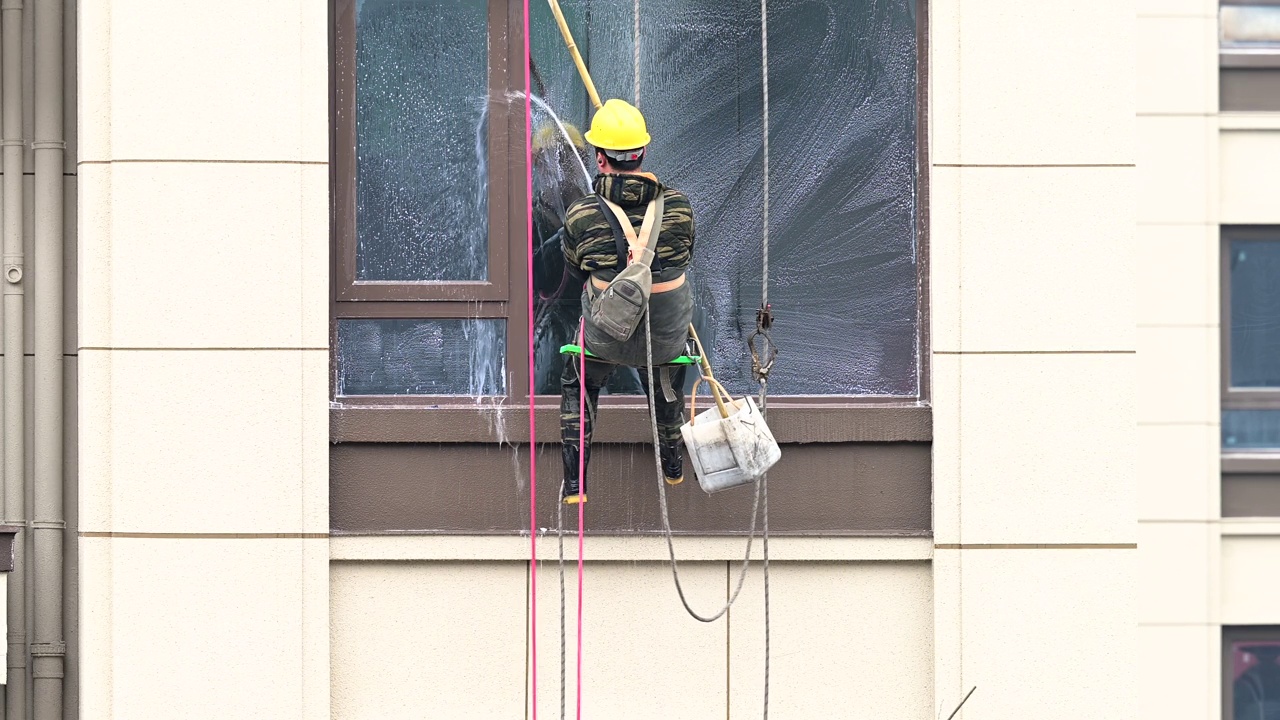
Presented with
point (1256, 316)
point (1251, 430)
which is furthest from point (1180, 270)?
point (1251, 430)

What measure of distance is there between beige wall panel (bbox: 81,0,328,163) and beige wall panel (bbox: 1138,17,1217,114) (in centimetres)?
463

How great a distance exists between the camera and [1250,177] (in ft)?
23.5

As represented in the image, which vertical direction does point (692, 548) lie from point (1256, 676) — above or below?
above

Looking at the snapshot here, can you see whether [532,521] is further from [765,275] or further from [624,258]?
[765,275]

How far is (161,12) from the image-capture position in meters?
5.98

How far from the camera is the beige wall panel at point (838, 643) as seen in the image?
6148 mm

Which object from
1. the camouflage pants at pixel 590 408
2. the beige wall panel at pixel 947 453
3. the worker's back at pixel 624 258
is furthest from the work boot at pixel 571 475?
Answer: the beige wall panel at pixel 947 453

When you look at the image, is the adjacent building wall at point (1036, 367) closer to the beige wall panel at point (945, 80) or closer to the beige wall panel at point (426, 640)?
the beige wall panel at point (945, 80)

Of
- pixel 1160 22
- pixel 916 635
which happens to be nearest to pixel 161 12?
pixel 916 635

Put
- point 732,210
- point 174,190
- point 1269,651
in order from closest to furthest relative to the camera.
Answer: point 174,190 → point 732,210 → point 1269,651

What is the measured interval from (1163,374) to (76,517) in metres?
5.82

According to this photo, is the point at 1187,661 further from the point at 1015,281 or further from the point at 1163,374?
the point at 1015,281

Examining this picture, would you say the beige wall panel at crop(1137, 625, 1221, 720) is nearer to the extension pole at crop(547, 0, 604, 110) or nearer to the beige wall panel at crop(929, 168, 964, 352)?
the beige wall panel at crop(929, 168, 964, 352)

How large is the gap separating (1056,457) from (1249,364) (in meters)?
1.82
